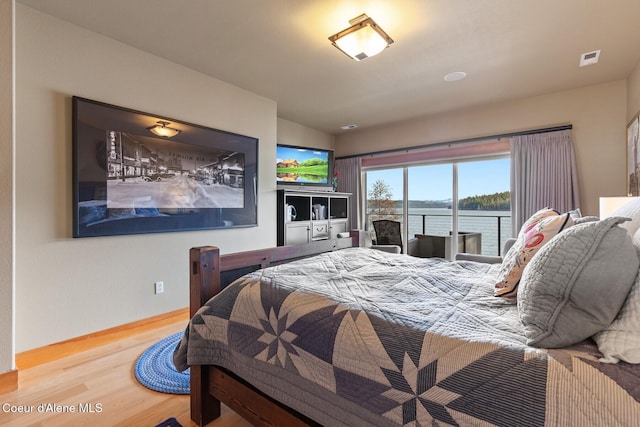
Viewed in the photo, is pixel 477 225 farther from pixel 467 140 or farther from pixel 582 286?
pixel 582 286

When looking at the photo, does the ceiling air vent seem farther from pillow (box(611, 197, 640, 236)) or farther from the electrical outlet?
the electrical outlet

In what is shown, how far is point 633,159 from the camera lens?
2.76m

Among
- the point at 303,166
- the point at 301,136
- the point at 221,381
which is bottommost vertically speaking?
the point at 221,381

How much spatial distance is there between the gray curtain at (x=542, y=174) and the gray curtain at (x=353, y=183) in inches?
90.6

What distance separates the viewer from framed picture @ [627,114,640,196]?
2654mm

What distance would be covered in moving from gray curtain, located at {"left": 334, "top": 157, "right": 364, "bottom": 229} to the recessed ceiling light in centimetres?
219

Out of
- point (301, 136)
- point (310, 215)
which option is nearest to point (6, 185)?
point (310, 215)

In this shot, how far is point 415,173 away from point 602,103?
7.43 feet

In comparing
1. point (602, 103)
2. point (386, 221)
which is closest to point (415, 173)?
point (386, 221)

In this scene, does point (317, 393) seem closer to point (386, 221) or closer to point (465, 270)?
point (465, 270)

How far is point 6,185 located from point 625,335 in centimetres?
302

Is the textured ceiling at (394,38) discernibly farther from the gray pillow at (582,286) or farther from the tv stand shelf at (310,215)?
the gray pillow at (582,286)

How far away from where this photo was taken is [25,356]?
209cm

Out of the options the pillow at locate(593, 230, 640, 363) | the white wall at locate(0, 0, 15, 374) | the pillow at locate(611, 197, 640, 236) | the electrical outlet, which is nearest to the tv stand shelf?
the electrical outlet
